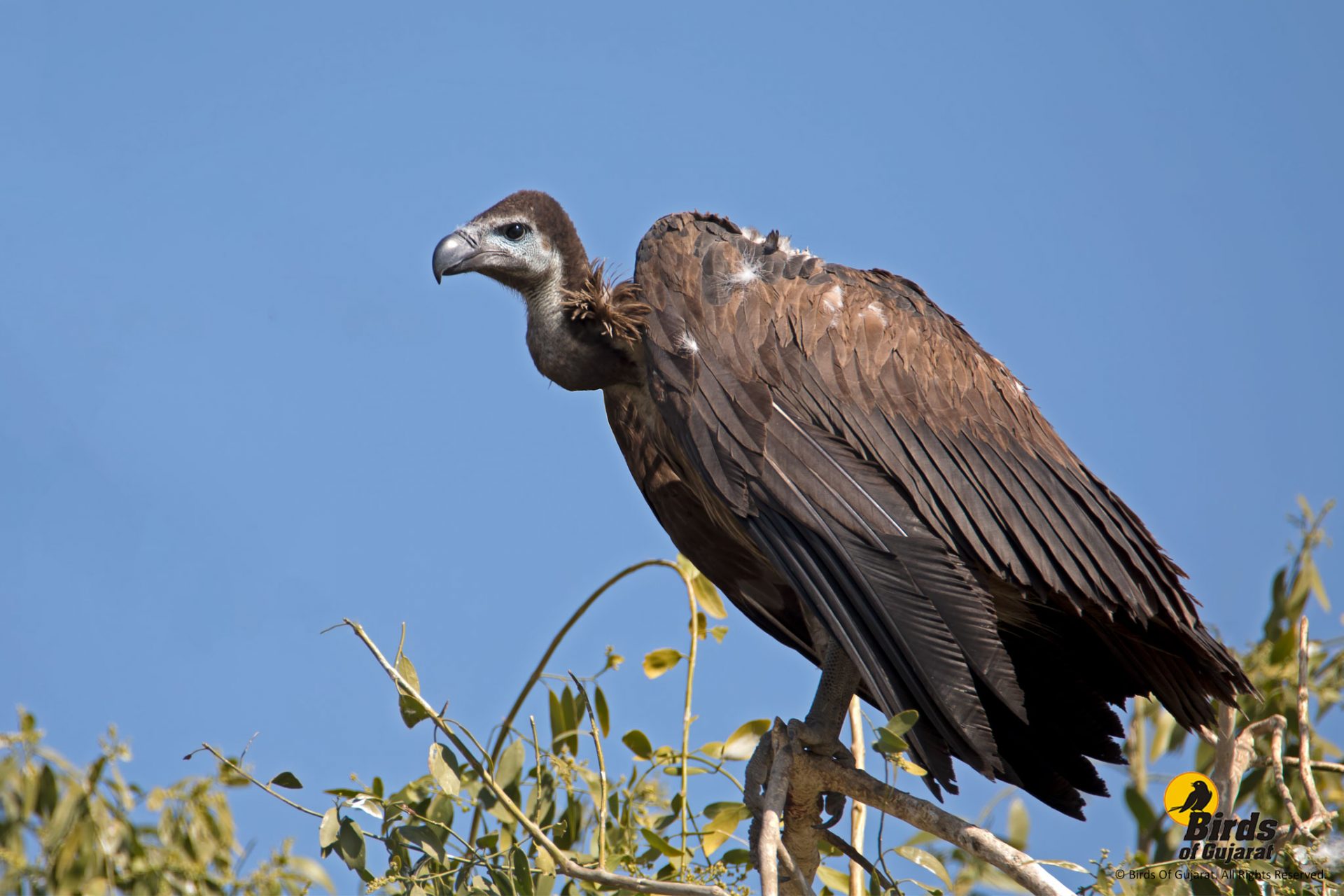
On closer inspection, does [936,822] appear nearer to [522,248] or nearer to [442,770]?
[442,770]

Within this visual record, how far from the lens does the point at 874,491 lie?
11.7 feet

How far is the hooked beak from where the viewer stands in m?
4.43

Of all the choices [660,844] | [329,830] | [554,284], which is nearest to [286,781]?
[329,830]

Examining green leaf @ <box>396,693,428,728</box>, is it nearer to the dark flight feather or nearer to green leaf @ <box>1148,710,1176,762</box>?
the dark flight feather

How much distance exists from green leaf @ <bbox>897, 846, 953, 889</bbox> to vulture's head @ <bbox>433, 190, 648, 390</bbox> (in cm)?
160

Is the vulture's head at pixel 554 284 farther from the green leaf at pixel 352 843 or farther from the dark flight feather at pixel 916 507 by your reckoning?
the green leaf at pixel 352 843

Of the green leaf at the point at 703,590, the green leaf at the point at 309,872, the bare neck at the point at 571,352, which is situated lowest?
the green leaf at the point at 309,872

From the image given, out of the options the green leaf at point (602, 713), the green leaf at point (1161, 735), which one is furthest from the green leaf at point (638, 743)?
the green leaf at point (1161, 735)

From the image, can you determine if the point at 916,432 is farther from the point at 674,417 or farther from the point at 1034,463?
the point at 674,417

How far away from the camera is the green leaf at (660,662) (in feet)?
13.3

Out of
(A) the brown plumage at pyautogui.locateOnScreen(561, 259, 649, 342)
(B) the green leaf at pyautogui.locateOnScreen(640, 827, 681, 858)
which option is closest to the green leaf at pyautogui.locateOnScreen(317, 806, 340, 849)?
(B) the green leaf at pyautogui.locateOnScreen(640, 827, 681, 858)

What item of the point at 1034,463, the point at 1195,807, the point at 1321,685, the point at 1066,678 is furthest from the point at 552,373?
the point at 1321,685

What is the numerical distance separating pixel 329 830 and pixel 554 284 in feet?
6.18

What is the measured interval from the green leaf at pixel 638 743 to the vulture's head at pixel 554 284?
1020 mm
